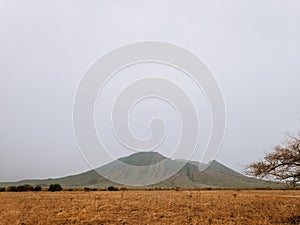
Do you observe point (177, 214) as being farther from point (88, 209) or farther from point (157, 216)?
point (88, 209)

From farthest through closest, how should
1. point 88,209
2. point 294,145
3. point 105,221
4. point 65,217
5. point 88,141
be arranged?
point 88,209
point 65,217
point 105,221
point 294,145
point 88,141

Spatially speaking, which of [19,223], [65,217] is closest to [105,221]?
[65,217]

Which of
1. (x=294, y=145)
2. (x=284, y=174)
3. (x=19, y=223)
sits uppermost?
(x=294, y=145)

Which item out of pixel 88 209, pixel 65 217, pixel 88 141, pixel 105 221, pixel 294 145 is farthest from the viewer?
pixel 88 209

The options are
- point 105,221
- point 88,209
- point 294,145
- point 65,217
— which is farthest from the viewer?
point 88,209

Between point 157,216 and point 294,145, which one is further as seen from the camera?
point 157,216

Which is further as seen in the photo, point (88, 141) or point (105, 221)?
point (105, 221)

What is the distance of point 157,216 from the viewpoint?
22.1 metres

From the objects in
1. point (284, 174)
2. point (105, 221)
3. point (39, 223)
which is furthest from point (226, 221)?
point (39, 223)

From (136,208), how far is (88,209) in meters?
3.60

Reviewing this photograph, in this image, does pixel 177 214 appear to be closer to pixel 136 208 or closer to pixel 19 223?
pixel 136 208

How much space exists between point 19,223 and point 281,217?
15.4m

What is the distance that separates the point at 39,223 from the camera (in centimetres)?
1958

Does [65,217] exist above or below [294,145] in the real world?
below
